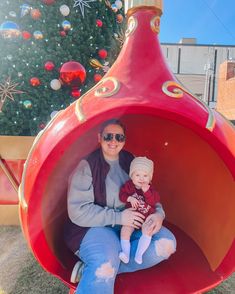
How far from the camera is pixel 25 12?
11.5ft

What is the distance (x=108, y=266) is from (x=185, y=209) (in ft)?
2.60

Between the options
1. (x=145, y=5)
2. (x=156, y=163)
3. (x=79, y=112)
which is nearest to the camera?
(x=79, y=112)

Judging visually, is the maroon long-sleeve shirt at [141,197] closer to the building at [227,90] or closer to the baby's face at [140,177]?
the baby's face at [140,177]

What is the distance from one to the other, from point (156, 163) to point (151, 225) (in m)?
0.68

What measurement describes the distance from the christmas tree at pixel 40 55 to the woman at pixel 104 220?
165 centimetres

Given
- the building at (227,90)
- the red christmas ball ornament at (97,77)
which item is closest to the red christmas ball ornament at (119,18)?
the red christmas ball ornament at (97,77)

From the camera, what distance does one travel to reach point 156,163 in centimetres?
Answer: 242

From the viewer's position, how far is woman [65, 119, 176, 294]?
65.9 inches

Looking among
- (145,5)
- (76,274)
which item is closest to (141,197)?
(76,274)

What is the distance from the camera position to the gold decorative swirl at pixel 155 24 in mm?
1991

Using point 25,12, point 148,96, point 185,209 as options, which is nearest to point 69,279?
point 185,209

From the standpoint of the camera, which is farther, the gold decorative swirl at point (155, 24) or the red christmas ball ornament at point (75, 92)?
the red christmas ball ornament at point (75, 92)

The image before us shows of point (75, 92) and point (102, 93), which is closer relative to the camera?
point (102, 93)

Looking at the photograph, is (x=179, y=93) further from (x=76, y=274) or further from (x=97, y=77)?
(x=97, y=77)
